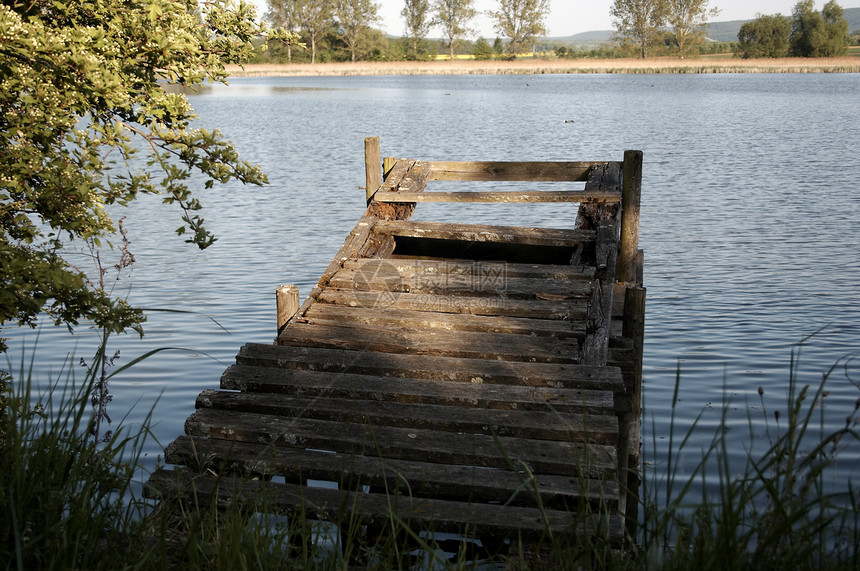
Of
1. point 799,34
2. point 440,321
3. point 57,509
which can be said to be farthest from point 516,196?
point 799,34

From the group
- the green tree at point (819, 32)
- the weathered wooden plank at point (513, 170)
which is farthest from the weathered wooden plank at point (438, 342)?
the green tree at point (819, 32)

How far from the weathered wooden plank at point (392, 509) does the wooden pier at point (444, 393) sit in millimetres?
13

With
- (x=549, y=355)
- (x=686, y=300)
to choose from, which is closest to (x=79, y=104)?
(x=549, y=355)

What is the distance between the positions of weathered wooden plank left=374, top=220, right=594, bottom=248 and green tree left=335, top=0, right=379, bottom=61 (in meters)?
91.0

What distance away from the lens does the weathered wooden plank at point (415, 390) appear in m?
4.91

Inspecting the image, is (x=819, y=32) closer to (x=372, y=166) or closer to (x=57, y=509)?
(x=372, y=166)

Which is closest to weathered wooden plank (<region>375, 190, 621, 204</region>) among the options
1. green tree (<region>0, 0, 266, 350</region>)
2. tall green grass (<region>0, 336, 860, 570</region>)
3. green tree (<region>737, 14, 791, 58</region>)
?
green tree (<region>0, 0, 266, 350</region>)

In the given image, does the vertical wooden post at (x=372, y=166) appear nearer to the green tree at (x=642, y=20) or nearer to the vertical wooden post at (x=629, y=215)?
the vertical wooden post at (x=629, y=215)

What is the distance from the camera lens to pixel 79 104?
12.8 feet

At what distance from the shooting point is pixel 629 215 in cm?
746

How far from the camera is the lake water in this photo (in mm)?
7719

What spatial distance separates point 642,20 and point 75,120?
101 m

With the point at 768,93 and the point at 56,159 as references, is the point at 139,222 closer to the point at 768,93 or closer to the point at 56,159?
the point at 56,159

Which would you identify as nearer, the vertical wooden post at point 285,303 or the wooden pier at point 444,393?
the wooden pier at point 444,393
